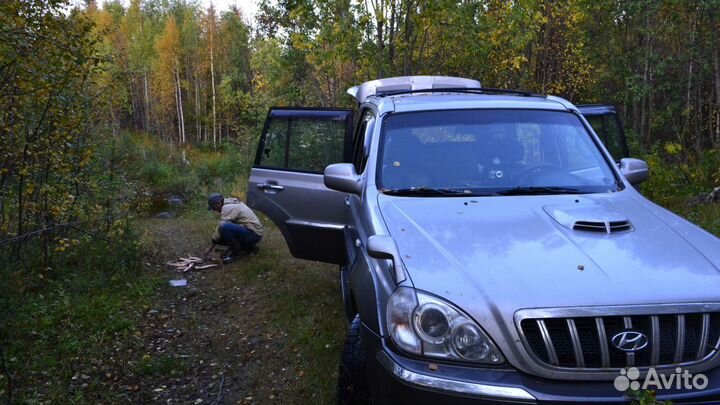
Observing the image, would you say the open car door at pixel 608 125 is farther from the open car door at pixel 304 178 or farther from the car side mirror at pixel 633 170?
the open car door at pixel 304 178

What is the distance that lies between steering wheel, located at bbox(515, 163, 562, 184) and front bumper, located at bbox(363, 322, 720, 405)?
1.61m

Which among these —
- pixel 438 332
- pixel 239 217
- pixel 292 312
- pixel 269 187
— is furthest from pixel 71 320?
pixel 438 332

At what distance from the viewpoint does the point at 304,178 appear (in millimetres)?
5656

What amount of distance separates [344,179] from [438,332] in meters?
1.77

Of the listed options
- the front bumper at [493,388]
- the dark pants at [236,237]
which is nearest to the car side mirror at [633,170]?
the front bumper at [493,388]

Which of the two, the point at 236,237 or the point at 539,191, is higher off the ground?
the point at 539,191

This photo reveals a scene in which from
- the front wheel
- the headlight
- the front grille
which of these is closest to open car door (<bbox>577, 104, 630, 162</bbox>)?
the front wheel

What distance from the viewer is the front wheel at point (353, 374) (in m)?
3.30

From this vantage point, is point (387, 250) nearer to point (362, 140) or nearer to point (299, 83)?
point (362, 140)

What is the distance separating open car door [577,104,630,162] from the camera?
18.5ft

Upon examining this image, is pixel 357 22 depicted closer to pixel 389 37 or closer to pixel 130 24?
pixel 389 37

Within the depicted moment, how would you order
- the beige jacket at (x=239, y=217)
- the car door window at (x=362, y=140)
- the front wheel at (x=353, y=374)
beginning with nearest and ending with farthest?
the front wheel at (x=353, y=374), the car door window at (x=362, y=140), the beige jacket at (x=239, y=217)

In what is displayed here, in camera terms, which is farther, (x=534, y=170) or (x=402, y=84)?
(x=402, y=84)

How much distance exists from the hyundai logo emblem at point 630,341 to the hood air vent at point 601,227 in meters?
0.71
